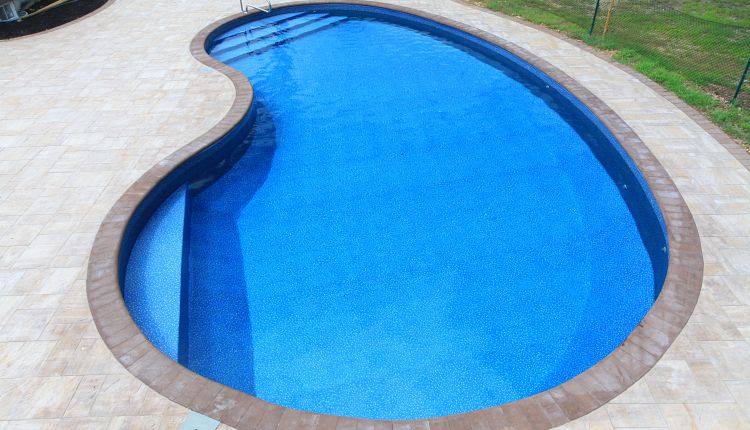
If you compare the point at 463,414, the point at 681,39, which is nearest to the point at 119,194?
the point at 463,414

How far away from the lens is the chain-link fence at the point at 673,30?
13.5 m

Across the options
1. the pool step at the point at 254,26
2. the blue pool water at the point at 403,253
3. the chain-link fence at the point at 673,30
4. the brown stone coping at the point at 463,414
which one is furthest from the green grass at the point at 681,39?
the pool step at the point at 254,26

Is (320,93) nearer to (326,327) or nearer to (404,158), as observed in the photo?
(404,158)

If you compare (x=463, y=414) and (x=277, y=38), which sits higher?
(x=277, y=38)

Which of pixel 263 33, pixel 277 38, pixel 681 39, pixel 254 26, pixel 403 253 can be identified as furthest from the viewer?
pixel 254 26

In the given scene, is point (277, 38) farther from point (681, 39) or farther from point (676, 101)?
point (681, 39)

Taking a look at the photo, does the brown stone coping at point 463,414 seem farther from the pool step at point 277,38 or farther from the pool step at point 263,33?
the pool step at point 263,33

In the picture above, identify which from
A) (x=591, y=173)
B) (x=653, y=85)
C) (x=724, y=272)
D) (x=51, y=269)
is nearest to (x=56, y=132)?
(x=51, y=269)

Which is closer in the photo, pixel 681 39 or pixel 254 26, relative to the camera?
pixel 681 39

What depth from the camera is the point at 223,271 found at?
882 centimetres

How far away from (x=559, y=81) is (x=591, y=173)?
12.0 feet

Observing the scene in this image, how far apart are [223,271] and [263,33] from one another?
1224 centimetres

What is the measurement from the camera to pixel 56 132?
10820 millimetres

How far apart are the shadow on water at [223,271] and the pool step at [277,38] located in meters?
5.30
